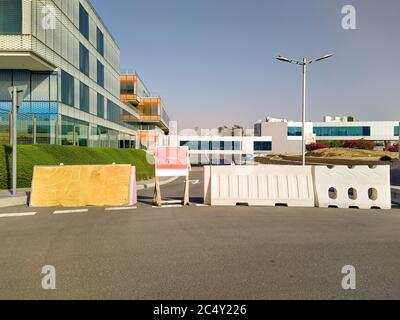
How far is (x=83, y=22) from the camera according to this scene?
31625 millimetres

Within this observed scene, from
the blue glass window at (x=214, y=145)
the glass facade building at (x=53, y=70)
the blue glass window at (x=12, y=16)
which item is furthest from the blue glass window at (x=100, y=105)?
the blue glass window at (x=214, y=145)

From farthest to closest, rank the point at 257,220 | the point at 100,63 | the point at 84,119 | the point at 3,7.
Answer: the point at 100,63 → the point at 84,119 → the point at 3,7 → the point at 257,220

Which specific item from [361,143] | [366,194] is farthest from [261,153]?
[366,194]

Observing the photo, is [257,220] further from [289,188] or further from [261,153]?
[261,153]

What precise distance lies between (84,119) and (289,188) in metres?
26.7

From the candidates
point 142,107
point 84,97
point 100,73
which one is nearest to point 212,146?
point 142,107

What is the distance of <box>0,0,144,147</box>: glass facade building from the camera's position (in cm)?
1788

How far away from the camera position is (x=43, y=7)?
23.6 m

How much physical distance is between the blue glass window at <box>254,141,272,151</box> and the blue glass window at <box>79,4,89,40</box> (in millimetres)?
60132

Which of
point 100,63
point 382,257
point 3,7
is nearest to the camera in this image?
point 382,257

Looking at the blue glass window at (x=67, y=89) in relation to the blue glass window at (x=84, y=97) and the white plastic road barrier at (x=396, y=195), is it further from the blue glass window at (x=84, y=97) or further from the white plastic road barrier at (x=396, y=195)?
the white plastic road barrier at (x=396, y=195)

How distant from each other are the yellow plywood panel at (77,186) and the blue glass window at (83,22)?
25577mm

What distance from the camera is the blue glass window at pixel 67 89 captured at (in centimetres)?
2689

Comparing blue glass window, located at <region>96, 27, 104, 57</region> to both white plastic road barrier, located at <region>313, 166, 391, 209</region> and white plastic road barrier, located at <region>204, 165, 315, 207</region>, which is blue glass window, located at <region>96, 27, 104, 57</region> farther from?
white plastic road barrier, located at <region>313, 166, 391, 209</region>
